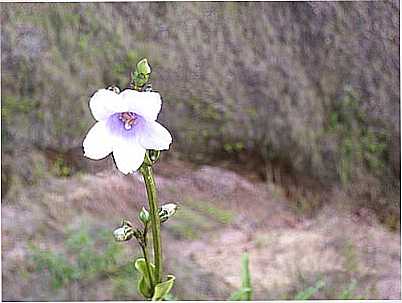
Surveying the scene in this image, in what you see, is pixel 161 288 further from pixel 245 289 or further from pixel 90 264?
pixel 90 264

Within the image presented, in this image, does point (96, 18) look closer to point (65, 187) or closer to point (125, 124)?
point (65, 187)

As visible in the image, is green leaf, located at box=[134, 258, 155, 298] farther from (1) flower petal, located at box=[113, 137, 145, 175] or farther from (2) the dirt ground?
(2) the dirt ground

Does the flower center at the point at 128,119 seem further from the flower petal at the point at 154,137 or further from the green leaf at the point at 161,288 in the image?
the green leaf at the point at 161,288

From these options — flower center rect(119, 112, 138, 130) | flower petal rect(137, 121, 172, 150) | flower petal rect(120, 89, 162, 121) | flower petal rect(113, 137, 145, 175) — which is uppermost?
flower petal rect(120, 89, 162, 121)

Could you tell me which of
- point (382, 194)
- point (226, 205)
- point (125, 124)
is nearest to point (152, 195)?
point (125, 124)

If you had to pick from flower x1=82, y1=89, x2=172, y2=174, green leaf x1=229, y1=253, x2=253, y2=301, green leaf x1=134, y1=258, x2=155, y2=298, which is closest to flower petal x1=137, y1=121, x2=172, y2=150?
flower x1=82, y1=89, x2=172, y2=174

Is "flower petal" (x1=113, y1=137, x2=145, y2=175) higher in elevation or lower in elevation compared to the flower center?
lower
